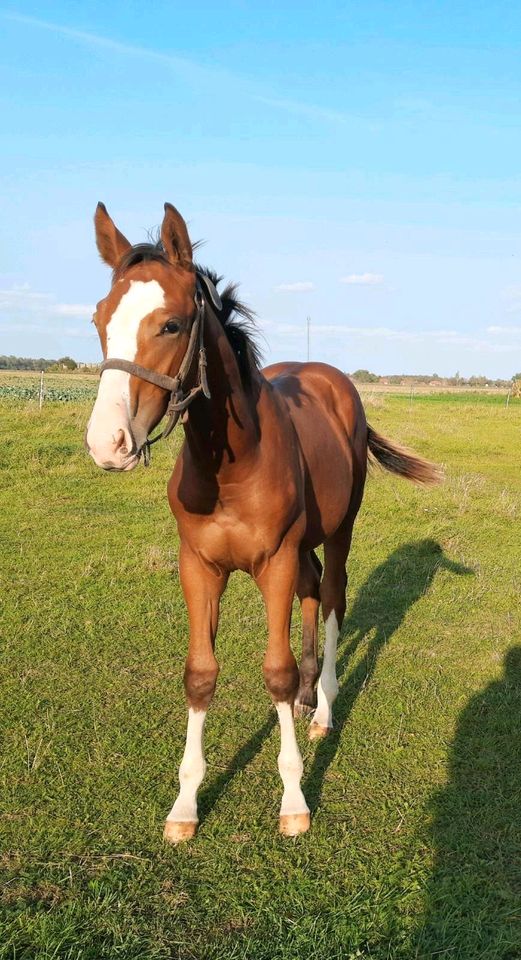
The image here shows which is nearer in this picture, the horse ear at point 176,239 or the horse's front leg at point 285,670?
the horse ear at point 176,239

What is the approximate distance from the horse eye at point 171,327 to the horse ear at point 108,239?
42cm

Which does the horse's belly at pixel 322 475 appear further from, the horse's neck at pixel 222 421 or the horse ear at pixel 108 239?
the horse ear at pixel 108 239

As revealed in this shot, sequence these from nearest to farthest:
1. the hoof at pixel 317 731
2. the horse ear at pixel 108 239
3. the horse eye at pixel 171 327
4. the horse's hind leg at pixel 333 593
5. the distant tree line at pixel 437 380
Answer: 1. the horse eye at pixel 171 327
2. the horse ear at pixel 108 239
3. the hoof at pixel 317 731
4. the horse's hind leg at pixel 333 593
5. the distant tree line at pixel 437 380

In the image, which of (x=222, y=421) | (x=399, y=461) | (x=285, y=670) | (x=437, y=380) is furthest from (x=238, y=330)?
(x=437, y=380)

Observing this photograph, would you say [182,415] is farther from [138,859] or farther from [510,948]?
[510,948]

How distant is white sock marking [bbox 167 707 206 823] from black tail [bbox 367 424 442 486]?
3125mm

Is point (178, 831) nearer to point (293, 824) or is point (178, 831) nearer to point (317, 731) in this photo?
point (293, 824)

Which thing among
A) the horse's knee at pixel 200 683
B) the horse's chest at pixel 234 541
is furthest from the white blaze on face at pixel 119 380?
the horse's knee at pixel 200 683

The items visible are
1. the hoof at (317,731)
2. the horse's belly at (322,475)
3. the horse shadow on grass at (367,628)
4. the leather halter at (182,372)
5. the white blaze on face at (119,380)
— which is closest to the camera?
the white blaze on face at (119,380)

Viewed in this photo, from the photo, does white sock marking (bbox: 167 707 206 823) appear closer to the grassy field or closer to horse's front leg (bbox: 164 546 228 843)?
horse's front leg (bbox: 164 546 228 843)

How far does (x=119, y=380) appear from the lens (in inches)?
103

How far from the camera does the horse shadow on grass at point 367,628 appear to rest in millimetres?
4078

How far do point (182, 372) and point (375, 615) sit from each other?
4.48m

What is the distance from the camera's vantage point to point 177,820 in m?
3.46
